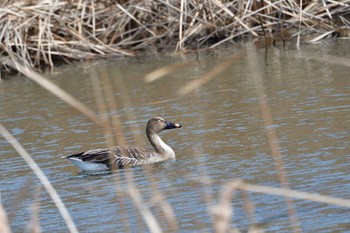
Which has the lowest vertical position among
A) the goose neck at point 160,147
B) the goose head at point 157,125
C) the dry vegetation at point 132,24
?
the goose neck at point 160,147

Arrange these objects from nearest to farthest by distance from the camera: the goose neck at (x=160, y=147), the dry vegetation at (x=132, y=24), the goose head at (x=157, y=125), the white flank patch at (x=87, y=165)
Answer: the white flank patch at (x=87, y=165) < the goose neck at (x=160, y=147) < the goose head at (x=157, y=125) < the dry vegetation at (x=132, y=24)

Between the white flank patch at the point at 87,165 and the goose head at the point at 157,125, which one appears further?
the goose head at the point at 157,125


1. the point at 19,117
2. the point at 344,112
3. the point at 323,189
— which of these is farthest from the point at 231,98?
the point at 323,189

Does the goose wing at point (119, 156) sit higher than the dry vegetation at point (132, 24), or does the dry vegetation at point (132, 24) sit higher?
the dry vegetation at point (132, 24)

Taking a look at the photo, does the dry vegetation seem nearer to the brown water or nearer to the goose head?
the brown water

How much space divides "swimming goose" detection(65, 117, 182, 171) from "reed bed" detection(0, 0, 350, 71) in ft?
22.5

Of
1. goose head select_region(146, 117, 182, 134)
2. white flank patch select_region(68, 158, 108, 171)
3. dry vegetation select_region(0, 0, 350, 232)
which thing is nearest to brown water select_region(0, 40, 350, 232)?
white flank patch select_region(68, 158, 108, 171)

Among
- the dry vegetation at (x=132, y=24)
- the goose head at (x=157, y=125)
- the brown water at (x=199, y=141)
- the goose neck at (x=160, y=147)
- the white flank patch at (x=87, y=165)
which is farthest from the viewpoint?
the dry vegetation at (x=132, y=24)

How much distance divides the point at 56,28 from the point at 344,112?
364 inches

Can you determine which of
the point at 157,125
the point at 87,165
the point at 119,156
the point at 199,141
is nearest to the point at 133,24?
the point at 157,125

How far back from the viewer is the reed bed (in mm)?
17453

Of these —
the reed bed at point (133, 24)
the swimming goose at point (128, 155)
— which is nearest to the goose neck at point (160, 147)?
the swimming goose at point (128, 155)

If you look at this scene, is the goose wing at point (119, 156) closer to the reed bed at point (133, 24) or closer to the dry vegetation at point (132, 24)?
the reed bed at point (133, 24)

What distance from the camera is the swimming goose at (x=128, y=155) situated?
9312mm
